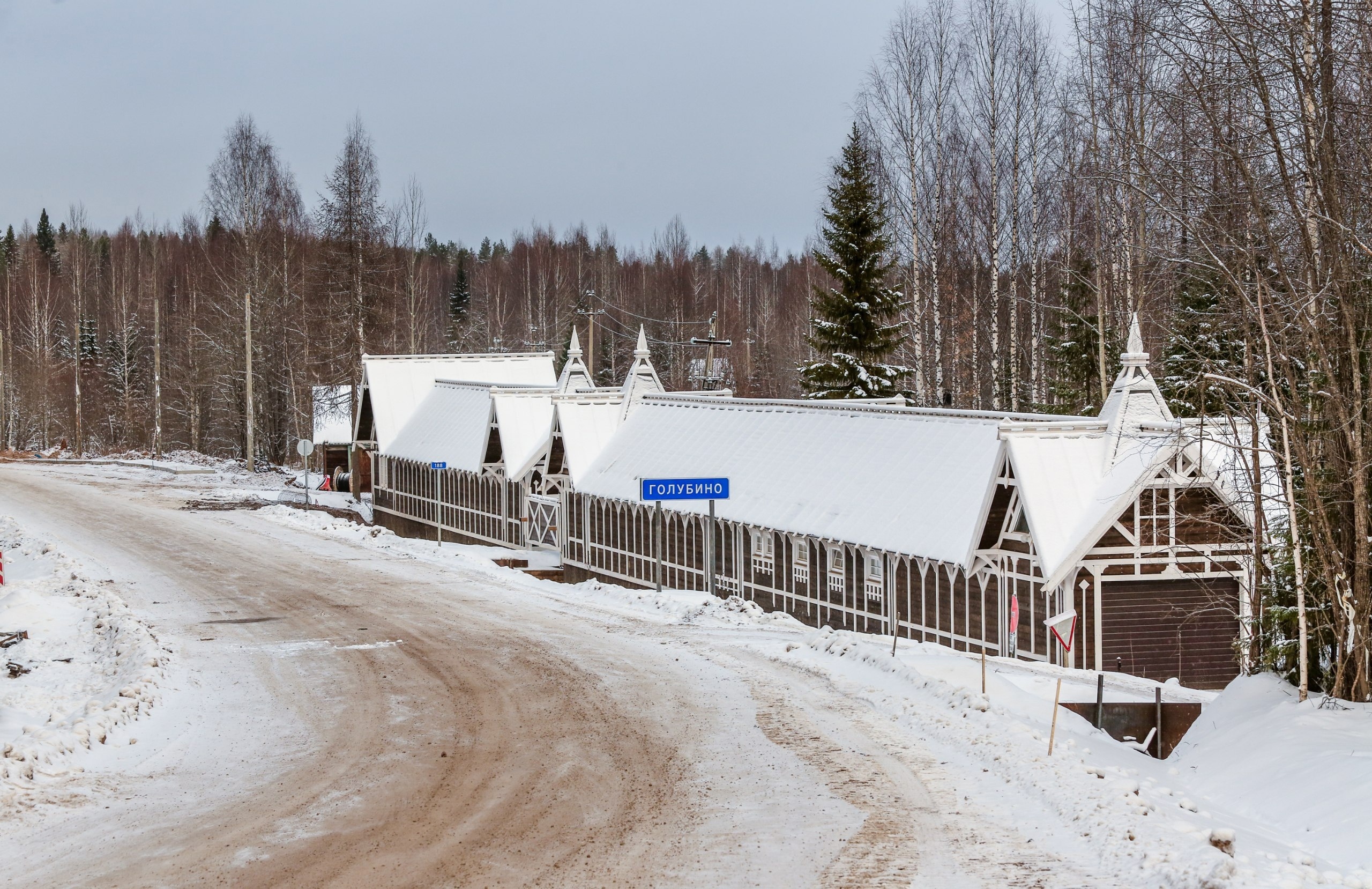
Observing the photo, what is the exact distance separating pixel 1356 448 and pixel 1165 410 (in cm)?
1017

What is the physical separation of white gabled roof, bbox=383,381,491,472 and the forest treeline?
6.86 metres

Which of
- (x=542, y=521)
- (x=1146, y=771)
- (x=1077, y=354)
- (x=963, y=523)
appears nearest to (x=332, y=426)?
(x=542, y=521)

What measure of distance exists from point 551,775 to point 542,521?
2685cm

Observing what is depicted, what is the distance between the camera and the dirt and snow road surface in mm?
9953

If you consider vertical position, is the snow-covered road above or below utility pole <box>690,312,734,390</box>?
below

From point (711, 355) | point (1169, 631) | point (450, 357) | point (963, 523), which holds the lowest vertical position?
point (1169, 631)

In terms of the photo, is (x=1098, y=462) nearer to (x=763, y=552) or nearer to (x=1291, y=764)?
(x=763, y=552)

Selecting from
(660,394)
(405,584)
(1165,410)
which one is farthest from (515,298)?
(1165,410)

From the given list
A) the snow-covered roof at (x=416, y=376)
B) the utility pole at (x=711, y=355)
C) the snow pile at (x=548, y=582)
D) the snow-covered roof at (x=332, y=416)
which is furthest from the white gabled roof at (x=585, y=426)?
the snow-covered roof at (x=332, y=416)

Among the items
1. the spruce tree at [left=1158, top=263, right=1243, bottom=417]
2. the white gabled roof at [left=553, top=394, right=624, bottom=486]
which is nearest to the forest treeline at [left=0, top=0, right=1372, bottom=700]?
the spruce tree at [left=1158, top=263, right=1243, bottom=417]

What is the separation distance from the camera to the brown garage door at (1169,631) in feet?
70.2

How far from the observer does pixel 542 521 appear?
3950 centimetres

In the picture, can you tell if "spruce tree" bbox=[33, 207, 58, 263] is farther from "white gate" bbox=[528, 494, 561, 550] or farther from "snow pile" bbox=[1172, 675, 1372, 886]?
"snow pile" bbox=[1172, 675, 1372, 886]

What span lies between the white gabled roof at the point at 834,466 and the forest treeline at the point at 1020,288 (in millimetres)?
4115
